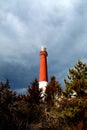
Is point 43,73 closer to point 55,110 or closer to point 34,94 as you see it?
point 34,94

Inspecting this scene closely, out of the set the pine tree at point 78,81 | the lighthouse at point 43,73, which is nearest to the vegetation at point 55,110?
the pine tree at point 78,81

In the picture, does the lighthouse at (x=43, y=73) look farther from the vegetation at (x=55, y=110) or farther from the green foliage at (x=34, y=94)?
the vegetation at (x=55, y=110)

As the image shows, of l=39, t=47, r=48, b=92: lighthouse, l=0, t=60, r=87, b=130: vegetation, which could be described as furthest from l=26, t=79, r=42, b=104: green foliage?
l=39, t=47, r=48, b=92: lighthouse

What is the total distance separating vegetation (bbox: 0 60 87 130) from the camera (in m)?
27.0

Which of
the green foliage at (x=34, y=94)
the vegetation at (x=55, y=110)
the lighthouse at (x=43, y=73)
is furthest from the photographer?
the lighthouse at (x=43, y=73)

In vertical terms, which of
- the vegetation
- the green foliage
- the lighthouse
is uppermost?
the lighthouse

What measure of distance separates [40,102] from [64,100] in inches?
198

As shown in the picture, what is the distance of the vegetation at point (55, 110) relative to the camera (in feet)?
88.6

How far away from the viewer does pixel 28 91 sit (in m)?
39.5

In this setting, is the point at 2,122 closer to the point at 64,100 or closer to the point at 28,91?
the point at 64,100

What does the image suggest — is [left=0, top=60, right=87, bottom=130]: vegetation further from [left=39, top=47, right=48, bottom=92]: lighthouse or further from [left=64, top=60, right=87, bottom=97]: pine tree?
[left=39, top=47, right=48, bottom=92]: lighthouse

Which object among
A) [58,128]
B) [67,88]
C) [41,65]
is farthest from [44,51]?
[58,128]

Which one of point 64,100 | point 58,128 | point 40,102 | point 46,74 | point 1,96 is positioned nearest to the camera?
point 1,96

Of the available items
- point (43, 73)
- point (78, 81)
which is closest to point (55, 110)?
point (78, 81)
